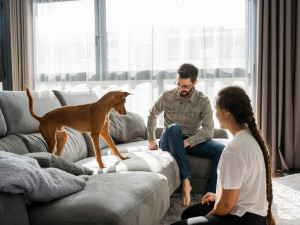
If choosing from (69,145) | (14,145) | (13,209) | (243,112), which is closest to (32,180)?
(13,209)

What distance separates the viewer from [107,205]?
1.22m

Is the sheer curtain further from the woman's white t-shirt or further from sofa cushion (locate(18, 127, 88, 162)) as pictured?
the woman's white t-shirt

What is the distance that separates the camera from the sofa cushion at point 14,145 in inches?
69.9

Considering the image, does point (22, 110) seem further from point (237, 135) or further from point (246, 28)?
point (246, 28)

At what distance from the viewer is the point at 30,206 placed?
1275mm

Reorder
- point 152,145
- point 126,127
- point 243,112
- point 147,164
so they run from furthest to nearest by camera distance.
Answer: point 126,127 < point 152,145 < point 147,164 < point 243,112

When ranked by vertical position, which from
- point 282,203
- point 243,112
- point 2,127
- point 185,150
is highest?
point 243,112

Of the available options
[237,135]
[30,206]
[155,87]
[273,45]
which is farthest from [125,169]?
[273,45]

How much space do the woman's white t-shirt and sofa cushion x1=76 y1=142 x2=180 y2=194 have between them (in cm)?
73

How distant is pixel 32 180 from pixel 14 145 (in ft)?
2.30

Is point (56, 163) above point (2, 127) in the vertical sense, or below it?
below

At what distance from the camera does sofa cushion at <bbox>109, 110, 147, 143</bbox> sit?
2.89m

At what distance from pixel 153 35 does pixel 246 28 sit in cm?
102

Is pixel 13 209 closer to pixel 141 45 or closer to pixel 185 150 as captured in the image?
pixel 185 150
